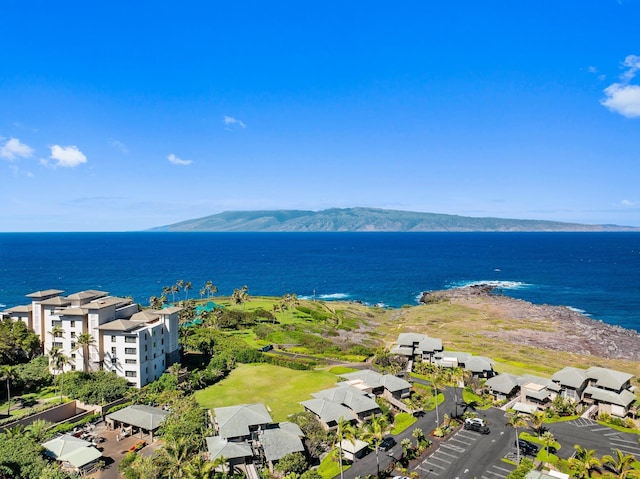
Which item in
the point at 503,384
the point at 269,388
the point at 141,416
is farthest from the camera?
the point at 269,388

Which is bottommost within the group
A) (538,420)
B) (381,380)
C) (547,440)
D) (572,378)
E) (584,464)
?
(381,380)

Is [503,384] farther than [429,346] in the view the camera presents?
No

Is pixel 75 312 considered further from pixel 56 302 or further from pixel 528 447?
pixel 528 447

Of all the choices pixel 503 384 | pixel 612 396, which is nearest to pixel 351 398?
pixel 503 384

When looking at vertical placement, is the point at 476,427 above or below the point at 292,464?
below

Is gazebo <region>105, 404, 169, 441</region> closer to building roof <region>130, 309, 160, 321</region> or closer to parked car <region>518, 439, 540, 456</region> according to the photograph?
building roof <region>130, 309, 160, 321</region>

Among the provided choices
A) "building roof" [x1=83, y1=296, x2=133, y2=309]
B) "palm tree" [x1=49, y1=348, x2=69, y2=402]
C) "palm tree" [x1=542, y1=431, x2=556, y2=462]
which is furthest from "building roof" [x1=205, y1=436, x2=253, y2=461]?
"building roof" [x1=83, y1=296, x2=133, y2=309]

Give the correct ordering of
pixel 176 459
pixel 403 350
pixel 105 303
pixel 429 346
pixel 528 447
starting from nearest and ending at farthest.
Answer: pixel 176 459 → pixel 528 447 → pixel 105 303 → pixel 429 346 → pixel 403 350

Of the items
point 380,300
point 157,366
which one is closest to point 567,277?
point 380,300
